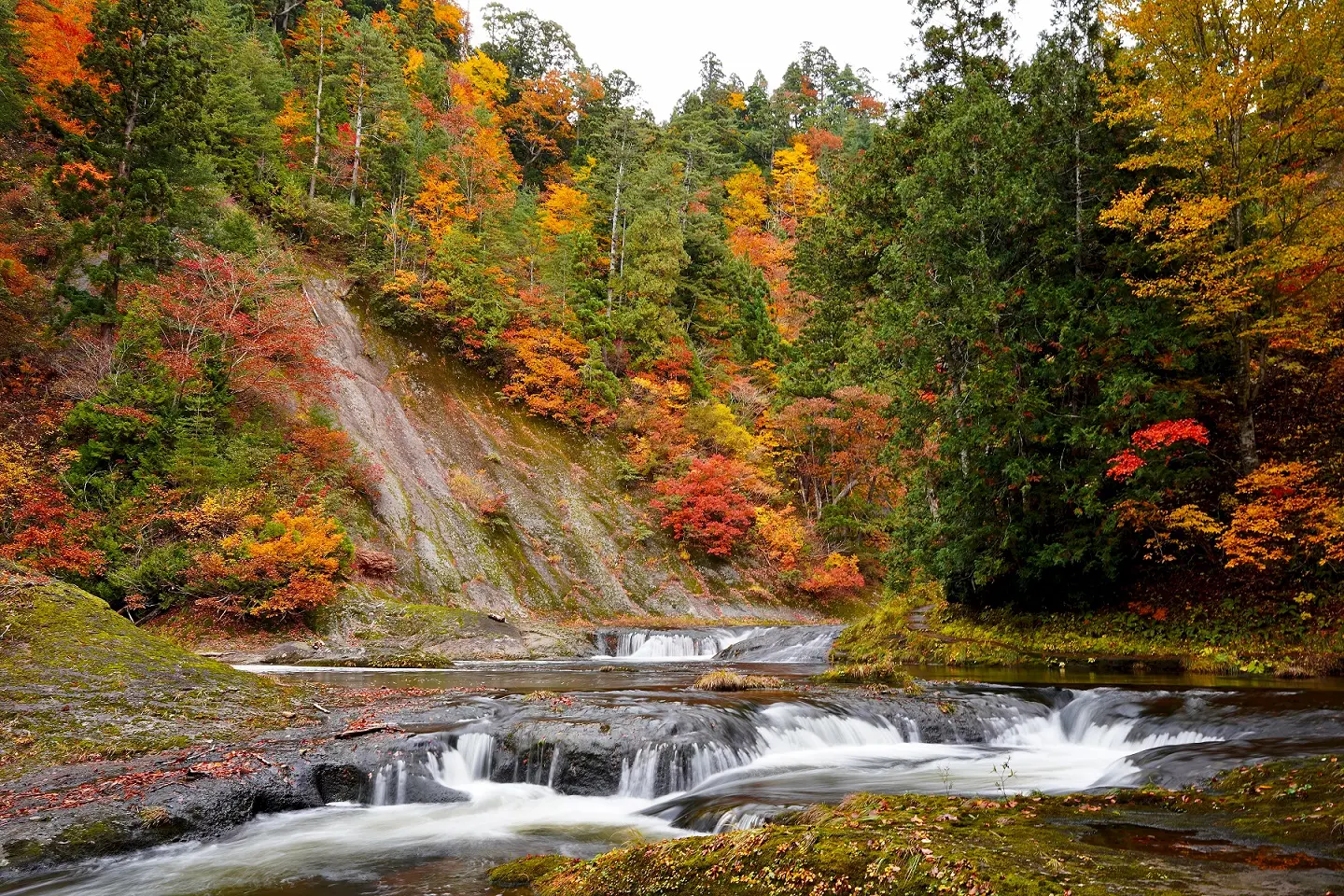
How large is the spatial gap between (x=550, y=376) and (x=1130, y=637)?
77.8 ft

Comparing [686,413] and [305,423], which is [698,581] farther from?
[305,423]

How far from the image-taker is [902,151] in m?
20.0

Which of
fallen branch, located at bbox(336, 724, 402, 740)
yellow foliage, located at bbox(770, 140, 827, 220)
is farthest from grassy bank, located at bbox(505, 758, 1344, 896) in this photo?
yellow foliage, located at bbox(770, 140, 827, 220)

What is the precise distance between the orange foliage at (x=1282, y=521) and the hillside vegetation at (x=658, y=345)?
88 millimetres

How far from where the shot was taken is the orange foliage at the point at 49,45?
21672mm

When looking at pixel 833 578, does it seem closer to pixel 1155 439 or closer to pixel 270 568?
pixel 1155 439

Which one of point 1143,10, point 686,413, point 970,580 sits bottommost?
point 970,580

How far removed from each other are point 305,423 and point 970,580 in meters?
19.2

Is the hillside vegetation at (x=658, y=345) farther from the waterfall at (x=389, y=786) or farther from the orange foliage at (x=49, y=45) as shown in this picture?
the waterfall at (x=389, y=786)

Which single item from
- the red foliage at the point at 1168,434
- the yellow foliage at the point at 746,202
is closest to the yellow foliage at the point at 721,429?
the red foliage at the point at 1168,434

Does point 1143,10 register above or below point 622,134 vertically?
below

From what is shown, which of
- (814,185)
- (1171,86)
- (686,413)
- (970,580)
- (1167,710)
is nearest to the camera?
(1167,710)

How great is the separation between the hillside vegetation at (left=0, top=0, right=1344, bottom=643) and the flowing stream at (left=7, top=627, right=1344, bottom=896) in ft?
15.8

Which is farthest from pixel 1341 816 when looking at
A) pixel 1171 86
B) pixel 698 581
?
pixel 698 581
